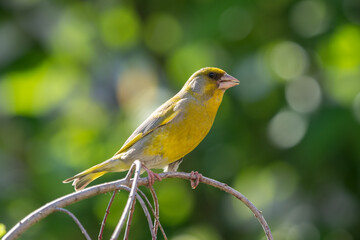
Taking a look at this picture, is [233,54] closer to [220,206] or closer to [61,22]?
[220,206]

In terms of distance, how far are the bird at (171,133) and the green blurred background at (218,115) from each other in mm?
2413

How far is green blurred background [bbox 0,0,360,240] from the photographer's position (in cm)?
716

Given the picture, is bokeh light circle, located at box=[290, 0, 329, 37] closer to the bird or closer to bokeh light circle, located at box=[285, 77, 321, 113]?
bokeh light circle, located at box=[285, 77, 321, 113]

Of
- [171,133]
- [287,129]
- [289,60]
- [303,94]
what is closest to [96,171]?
[171,133]

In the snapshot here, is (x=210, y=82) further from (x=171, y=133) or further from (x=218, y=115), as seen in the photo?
(x=218, y=115)

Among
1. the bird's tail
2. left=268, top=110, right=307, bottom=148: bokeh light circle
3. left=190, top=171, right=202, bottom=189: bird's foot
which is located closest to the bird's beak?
the bird's tail

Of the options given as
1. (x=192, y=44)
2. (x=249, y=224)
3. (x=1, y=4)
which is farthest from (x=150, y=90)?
(x=1, y=4)

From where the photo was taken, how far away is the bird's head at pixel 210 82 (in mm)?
4770

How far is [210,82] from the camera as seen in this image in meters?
4.86

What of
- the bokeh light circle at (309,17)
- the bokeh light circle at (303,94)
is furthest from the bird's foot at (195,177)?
the bokeh light circle at (309,17)

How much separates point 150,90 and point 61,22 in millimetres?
A: 2367

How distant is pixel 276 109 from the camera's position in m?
7.94

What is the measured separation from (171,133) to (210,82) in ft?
2.22

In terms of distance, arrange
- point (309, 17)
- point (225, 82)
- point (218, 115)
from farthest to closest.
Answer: point (309, 17) → point (218, 115) → point (225, 82)
